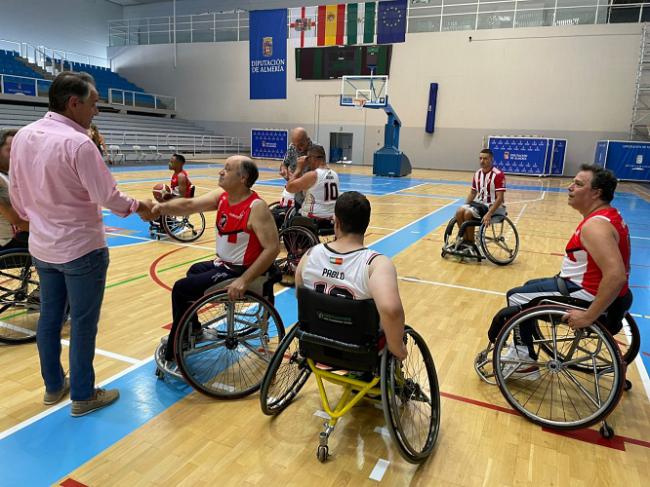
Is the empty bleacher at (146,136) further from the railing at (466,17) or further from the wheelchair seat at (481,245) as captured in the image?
the wheelchair seat at (481,245)

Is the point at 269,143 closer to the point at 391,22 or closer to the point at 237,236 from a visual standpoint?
the point at 391,22

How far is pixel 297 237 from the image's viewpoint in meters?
4.70

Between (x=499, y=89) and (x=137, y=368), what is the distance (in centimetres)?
1882

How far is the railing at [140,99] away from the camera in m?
21.4

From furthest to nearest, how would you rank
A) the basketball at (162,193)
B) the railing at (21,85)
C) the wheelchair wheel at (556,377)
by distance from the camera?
1. the railing at (21,85)
2. the basketball at (162,193)
3. the wheelchair wheel at (556,377)

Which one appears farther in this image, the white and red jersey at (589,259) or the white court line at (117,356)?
the white court line at (117,356)

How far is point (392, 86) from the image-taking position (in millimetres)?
20234

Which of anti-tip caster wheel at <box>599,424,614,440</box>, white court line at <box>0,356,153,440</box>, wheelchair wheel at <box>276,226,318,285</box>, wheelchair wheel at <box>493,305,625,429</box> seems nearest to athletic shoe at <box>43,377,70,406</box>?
white court line at <box>0,356,153,440</box>

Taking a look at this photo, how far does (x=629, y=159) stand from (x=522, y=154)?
345 centimetres

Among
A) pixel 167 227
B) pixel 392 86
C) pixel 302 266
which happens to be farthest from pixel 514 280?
pixel 392 86

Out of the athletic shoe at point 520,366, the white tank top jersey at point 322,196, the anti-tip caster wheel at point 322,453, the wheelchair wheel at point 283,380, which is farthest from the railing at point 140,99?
the anti-tip caster wheel at point 322,453

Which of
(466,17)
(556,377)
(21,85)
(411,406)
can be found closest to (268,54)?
(466,17)

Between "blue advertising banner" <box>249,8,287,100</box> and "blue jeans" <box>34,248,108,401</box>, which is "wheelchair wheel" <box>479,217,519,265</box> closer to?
"blue jeans" <box>34,248,108,401</box>

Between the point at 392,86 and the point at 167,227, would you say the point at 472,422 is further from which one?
the point at 392,86
